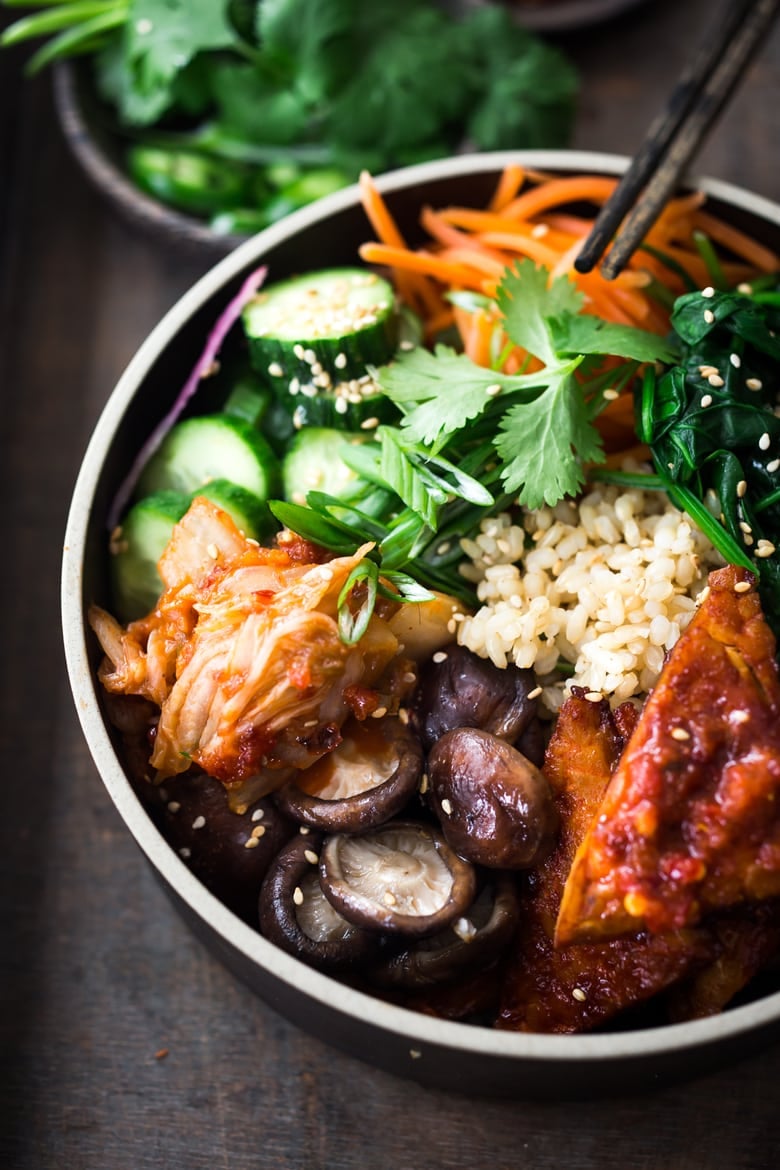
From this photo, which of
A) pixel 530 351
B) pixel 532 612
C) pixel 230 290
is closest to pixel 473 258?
pixel 530 351

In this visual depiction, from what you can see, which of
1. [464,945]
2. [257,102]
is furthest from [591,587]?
[257,102]

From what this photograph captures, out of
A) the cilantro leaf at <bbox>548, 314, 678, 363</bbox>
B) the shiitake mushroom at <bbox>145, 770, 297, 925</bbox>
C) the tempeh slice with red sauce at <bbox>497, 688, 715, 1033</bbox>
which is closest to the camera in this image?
the tempeh slice with red sauce at <bbox>497, 688, 715, 1033</bbox>

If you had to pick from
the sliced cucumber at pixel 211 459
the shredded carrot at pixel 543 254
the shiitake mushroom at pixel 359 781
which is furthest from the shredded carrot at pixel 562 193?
the shiitake mushroom at pixel 359 781

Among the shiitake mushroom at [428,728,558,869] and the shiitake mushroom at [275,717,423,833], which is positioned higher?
the shiitake mushroom at [428,728,558,869]

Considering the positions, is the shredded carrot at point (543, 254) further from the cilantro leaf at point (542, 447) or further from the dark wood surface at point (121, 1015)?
the dark wood surface at point (121, 1015)

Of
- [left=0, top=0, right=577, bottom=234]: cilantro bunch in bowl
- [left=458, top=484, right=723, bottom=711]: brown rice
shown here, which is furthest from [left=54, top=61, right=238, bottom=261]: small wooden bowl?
[left=458, top=484, right=723, bottom=711]: brown rice

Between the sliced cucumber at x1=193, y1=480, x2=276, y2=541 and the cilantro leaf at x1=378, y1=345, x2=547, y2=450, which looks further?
the sliced cucumber at x1=193, y1=480, x2=276, y2=541

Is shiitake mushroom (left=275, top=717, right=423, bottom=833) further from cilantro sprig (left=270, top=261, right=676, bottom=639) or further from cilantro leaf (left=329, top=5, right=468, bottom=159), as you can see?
cilantro leaf (left=329, top=5, right=468, bottom=159)
